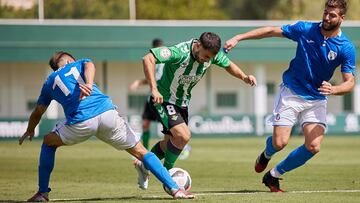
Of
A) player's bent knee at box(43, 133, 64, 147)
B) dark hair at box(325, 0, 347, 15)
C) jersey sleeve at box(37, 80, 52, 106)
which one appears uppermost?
dark hair at box(325, 0, 347, 15)

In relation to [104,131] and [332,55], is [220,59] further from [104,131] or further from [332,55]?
[104,131]

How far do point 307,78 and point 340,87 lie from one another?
640mm

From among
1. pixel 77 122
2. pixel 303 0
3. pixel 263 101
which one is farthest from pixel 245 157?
pixel 303 0

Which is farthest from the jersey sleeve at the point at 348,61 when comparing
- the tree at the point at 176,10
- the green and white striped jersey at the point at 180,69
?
the tree at the point at 176,10

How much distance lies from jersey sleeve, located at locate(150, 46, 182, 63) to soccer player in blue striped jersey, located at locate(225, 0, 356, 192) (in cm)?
73

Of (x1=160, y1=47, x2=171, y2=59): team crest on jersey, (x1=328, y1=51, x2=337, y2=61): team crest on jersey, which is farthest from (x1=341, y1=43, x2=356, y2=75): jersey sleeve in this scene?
(x1=160, y1=47, x2=171, y2=59): team crest on jersey

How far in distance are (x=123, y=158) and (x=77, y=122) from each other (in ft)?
33.6

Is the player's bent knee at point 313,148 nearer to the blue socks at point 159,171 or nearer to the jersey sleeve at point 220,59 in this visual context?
the jersey sleeve at point 220,59

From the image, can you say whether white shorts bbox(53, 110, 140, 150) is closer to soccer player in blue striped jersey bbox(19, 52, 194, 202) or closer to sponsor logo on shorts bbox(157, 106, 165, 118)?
soccer player in blue striped jersey bbox(19, 52, 194, 202)

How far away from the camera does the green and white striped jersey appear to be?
11.7m

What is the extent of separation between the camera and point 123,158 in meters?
20.9

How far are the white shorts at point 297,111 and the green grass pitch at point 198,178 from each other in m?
0.94

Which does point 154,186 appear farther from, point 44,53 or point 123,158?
point 44,53

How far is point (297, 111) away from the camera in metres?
12.1
